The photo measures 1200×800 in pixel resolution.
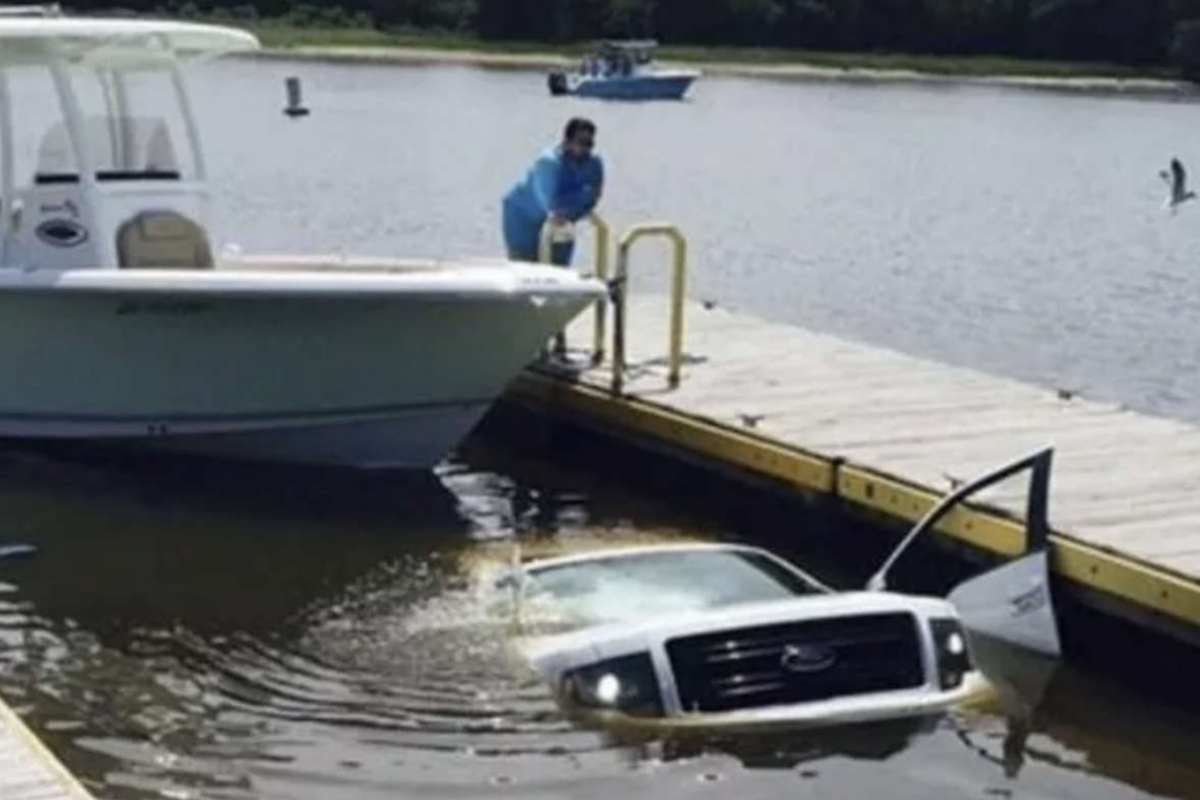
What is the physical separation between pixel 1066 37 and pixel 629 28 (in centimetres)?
1817

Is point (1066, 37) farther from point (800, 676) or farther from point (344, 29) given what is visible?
point (800, 676)

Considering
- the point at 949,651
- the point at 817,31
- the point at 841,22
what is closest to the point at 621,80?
the point at 817,31

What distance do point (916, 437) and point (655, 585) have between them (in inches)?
146

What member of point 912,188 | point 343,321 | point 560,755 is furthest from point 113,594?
point 912,188

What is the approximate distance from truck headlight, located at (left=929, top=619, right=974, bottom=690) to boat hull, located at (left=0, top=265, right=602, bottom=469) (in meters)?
4.96

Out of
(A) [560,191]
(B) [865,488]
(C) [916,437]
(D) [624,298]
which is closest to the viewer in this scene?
(B) [865,488]

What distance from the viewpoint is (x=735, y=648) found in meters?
11.4

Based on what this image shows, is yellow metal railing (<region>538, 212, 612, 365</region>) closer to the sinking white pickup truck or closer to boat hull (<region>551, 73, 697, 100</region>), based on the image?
the sinking white pickup truck

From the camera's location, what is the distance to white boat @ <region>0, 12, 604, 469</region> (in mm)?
16219

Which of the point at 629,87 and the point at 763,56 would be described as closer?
the point at 629,87

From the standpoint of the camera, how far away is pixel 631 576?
12.3 metres

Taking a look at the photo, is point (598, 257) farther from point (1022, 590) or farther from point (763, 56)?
point (763, 56)

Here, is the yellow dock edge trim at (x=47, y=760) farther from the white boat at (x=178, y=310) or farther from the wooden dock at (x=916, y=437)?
the white boat at (x=178, y=310)

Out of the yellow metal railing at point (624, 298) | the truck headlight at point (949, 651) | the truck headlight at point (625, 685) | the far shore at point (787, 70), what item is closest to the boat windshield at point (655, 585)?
the truck headlight at point (625, 685)
